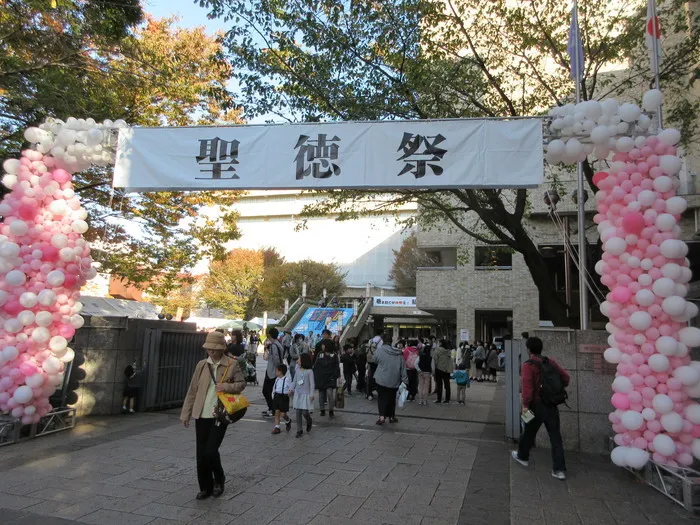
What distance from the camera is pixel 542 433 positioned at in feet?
24.2

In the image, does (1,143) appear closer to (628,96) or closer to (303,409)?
(303,409)

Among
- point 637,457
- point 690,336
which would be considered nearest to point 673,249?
point 690,336

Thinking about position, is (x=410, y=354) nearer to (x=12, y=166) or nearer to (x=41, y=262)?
(x=41, y=262)

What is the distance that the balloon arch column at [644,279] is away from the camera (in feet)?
17.2

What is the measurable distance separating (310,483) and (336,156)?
4204mm

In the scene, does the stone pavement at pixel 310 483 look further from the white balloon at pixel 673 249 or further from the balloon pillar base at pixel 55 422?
the white balloon at pixel 673 249

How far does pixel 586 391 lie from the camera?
7047 mm

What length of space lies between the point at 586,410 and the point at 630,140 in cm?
382

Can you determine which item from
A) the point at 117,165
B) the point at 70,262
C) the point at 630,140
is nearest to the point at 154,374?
the point at 70,262

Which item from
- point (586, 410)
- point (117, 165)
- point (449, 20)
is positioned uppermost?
point (449, 20)

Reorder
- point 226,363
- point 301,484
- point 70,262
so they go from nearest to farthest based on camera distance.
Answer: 1. point 226,363
2. point 301,484
3. point 70,262

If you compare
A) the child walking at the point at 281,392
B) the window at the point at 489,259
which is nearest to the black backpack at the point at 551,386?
the child walking at the point at 281,392

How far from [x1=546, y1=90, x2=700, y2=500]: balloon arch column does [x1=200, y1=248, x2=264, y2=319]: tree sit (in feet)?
134

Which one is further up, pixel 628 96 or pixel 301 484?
pixel 628 96
